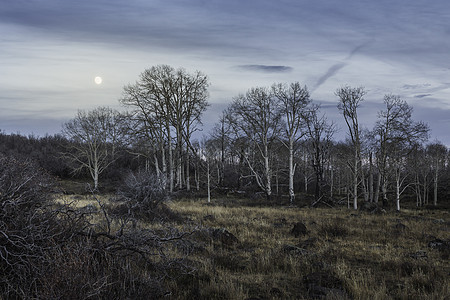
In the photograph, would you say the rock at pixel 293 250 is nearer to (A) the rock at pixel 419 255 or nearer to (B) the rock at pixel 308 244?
(B) the rock at pixel 308 244

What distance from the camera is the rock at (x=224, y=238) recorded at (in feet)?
29.8

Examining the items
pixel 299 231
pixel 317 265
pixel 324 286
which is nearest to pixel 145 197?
pixel 299 231

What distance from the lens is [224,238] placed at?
930 centimetres

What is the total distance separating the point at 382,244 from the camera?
9.62 m

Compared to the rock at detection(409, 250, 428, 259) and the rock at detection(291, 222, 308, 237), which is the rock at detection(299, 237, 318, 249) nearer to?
the rock at detection(291, 222, 308, 237)

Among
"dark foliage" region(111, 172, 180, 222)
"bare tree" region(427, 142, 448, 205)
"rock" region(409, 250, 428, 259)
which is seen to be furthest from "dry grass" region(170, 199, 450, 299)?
"bare tree" region(427, 142, 448, 205)

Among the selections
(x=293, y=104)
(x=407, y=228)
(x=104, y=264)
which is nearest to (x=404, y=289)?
(x=104, y=264)

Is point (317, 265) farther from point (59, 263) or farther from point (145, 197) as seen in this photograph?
point (145, 197)

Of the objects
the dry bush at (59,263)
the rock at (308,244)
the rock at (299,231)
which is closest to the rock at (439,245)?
the rock at (308,244)

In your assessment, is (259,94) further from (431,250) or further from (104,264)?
(104,264)

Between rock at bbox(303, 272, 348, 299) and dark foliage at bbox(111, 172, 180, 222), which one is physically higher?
dark foliage at bbox(111, 172, 180, 222)

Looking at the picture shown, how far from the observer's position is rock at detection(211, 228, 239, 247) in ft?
29.8

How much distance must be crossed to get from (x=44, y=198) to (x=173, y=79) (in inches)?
959

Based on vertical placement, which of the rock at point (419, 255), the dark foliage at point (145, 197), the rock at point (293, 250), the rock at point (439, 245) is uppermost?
the dark foliage at point (145, 197)
